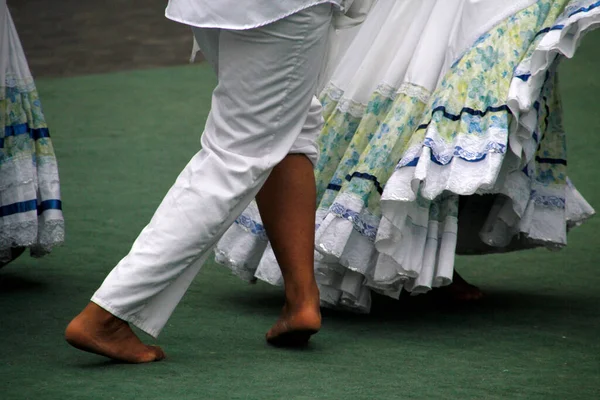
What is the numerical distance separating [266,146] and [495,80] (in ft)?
1.87

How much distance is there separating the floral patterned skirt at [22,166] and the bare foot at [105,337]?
2.31 feet

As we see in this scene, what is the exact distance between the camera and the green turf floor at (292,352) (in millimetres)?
2033

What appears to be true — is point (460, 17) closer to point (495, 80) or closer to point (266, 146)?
point (495, 80)

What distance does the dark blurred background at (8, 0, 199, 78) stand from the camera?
6.44m

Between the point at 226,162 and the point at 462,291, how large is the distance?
35.9 inches

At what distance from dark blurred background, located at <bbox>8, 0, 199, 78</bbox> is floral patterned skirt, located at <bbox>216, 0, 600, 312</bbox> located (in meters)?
3.77

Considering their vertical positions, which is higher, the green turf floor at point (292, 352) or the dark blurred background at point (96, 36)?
the dark blurred background at point (96, 36)

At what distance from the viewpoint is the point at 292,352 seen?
2.29 metres

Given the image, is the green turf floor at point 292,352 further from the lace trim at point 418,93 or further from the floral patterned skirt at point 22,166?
the lace trim at point 418,93

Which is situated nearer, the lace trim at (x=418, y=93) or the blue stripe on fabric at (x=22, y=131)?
the lace trim at (x=418, y=93)

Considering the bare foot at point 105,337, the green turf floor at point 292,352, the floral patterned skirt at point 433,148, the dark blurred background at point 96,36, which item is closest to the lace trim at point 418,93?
the floral patterned skirt at point 433,148

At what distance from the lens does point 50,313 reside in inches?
101

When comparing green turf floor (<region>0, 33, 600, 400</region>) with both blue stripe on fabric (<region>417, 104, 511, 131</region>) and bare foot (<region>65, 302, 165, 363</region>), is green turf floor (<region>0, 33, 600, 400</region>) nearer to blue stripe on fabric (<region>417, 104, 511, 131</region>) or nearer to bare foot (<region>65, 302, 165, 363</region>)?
bare foot (<region>65, 302, 165, 363</region>)

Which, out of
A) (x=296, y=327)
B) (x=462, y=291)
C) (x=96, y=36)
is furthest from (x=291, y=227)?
(x=96, y=36)
